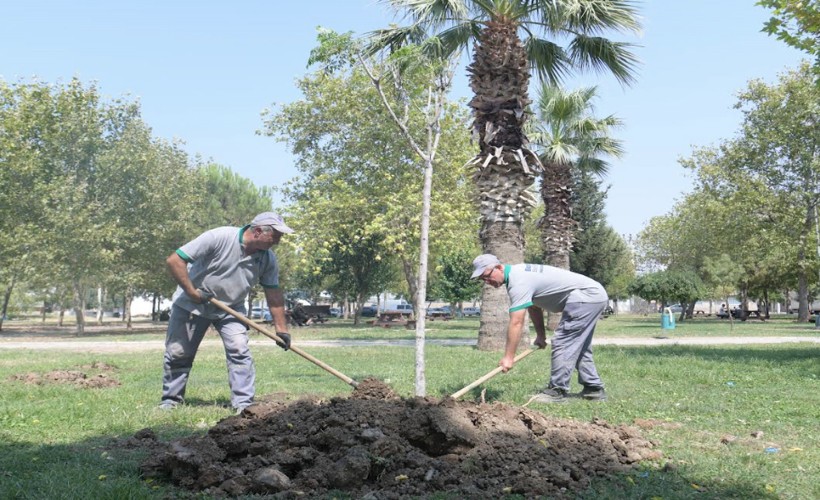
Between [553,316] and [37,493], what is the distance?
22.1 m

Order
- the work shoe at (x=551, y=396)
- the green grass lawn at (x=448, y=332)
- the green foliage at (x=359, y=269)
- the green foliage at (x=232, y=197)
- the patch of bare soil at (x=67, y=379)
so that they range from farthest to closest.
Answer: the green foliage at (x=232, y=197), the green foliage at (x=359, y=269), the green grass lawn at (x=448, y=332), the patch of bare soil at (x=67, y=379), the work shoe at (x=551, y=396)

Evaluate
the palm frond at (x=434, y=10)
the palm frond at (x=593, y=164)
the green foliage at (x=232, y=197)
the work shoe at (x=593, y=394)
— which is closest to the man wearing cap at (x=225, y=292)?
the work shoe at (x=593, y=394)

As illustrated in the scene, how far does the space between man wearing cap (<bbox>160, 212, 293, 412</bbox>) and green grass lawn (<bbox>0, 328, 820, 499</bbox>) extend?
323 millimetres

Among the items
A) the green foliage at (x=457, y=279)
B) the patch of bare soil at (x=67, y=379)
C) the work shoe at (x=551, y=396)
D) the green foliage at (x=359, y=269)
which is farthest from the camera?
the green foliage at (x=457, y=279)

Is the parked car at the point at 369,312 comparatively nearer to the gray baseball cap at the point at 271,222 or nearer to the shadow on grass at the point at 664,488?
the gray baseball cap at the point at 271,222

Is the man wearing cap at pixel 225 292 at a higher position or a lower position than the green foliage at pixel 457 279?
lower

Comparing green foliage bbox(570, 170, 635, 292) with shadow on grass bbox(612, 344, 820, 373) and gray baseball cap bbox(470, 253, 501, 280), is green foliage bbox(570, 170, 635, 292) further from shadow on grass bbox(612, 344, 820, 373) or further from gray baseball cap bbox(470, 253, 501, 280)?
gray baseball cap bbox(470, 253, 501, 280)

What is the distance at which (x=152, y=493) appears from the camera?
354 centimetres

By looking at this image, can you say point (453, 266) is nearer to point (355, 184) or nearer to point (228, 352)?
point (355, 184)

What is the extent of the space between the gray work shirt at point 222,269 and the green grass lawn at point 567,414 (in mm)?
939

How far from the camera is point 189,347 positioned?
6.26 m

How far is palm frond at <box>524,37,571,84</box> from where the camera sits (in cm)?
1415

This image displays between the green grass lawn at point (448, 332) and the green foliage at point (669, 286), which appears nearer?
the green grass lawn at point (448, 332)

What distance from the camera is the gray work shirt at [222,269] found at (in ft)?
19.9
